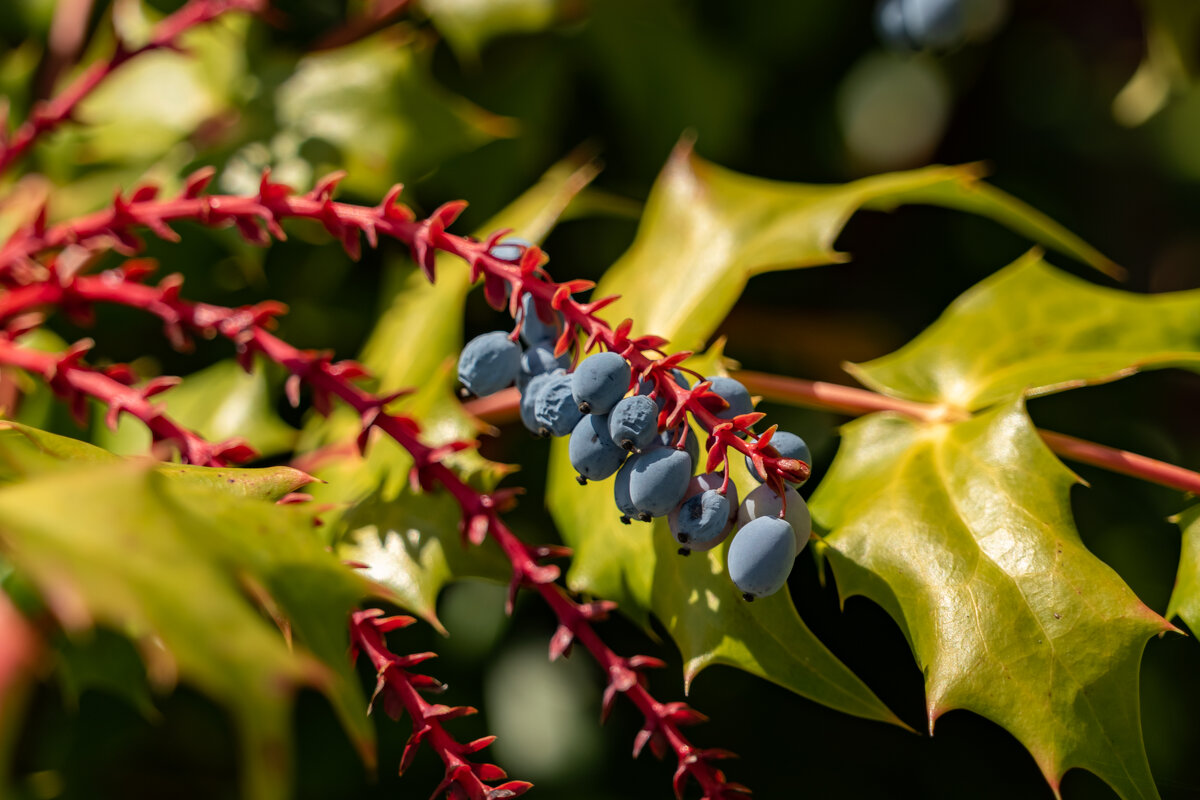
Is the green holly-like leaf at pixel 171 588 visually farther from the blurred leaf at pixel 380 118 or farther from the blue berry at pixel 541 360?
the blurred leaf at pixel 380 118

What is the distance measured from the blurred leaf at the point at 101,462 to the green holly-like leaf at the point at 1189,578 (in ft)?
2.54

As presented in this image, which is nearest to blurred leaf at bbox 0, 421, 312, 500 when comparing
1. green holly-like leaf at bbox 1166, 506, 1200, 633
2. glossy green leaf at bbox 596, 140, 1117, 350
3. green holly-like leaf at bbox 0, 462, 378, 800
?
green holly-like leaf at bbox 0, 462, 378, 800

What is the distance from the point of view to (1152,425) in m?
1.68

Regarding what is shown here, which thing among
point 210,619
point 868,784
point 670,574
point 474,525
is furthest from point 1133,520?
point 210,619

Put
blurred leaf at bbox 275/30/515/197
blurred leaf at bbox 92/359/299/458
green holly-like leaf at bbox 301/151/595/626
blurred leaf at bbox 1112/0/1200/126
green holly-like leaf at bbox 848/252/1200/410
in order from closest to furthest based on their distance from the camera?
green holly-like leaf at bbox 301/151/595/626, green holly-like leaf at bbox 848/252/1200/410, blurred leaf at bbox 92/359/299/458, blurred leaf at bbox 275/30/515/197, blurred leaf at bbox 1112/0/1200/126

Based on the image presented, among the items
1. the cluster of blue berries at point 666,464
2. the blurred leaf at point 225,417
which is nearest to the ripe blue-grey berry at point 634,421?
the cluster of blue berries at point 666,464

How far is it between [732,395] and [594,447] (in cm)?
12

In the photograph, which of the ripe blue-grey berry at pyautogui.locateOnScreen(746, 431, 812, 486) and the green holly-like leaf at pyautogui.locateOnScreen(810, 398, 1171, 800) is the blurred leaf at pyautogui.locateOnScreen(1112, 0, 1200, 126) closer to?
the green holly-like leaf at pyautogui.locateOnScreen(810, 398, 1171, 800)

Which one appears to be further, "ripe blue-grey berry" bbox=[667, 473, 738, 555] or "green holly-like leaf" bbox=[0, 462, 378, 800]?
"ripe blue-grey berry" bbox=[667, 473, 738, 555]

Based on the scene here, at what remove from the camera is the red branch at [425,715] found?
71cm

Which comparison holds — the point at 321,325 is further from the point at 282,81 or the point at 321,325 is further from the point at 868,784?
the point at 868,784

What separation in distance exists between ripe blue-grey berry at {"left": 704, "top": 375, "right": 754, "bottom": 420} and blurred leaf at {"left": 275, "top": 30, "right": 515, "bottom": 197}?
80 cm

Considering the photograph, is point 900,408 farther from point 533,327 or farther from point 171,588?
point 171,588

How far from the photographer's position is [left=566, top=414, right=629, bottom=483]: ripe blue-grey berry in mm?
757
